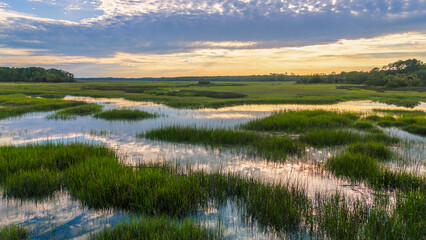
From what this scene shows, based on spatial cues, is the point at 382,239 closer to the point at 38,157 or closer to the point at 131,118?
the point at 38,157

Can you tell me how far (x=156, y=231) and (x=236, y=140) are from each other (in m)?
9.09

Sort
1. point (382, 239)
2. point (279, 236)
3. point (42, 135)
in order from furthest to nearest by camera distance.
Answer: point (42, 135) < point (279, 236) < point (382, 239)

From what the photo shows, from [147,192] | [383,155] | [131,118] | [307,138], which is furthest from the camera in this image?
[131,118]

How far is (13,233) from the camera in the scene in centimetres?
466

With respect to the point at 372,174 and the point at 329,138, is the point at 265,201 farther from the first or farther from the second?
the point at 329,138

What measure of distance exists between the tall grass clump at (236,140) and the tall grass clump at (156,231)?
6342 millimetres

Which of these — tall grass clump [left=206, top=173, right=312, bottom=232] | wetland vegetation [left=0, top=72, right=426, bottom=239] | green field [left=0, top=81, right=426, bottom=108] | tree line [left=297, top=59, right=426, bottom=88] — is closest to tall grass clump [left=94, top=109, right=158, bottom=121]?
green field [left=0, top=81, right=426, bottom=108]

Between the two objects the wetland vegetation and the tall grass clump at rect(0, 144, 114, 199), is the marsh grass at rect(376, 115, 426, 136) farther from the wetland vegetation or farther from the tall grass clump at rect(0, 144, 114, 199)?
the tall grass clump at rect(0, 144, 114, 199)

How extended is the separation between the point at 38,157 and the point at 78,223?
4.88m

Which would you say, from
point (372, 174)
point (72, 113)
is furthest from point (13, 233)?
point (72, 113)

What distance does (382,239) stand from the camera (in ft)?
14.9

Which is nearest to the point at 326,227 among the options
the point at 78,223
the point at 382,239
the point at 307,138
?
the point at 382,239

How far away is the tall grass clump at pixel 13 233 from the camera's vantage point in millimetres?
4492

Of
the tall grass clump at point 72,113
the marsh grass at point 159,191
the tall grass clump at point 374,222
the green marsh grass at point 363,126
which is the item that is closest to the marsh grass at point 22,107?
the tall grass clump at point 72,113
